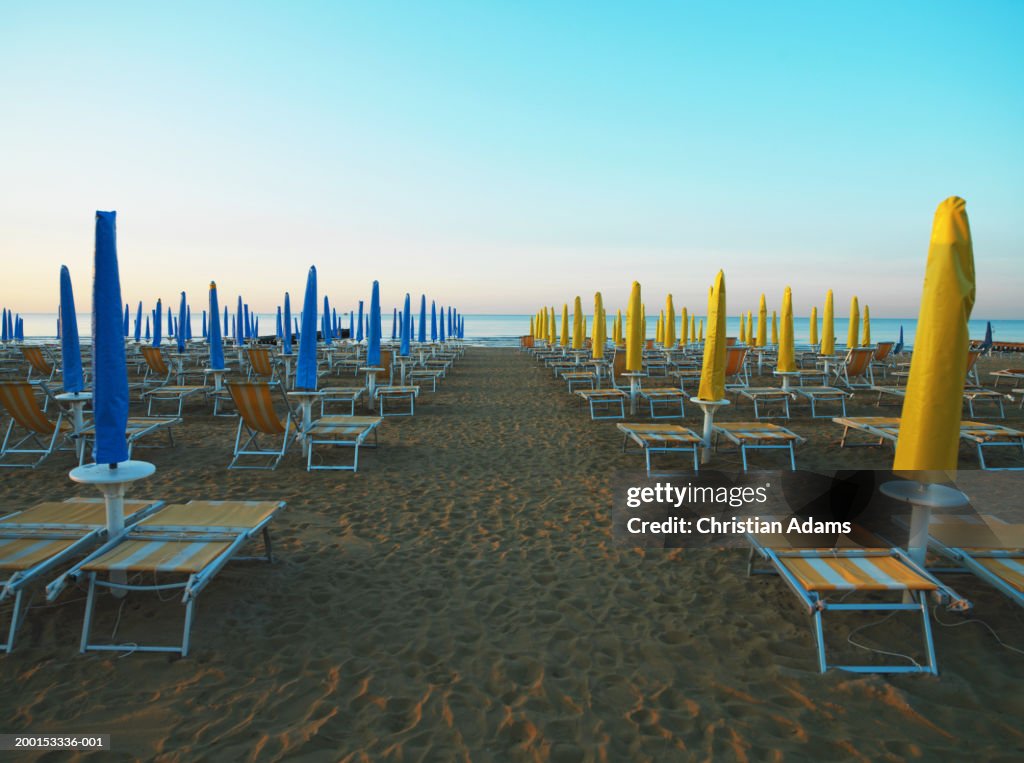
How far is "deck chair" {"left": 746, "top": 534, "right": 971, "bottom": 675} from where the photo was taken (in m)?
2.42

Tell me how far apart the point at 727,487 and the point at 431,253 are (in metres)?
27.8

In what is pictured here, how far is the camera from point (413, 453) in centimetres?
657

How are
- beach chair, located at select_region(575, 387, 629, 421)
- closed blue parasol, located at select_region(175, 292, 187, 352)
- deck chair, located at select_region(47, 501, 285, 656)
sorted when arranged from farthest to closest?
closed blue parasol, located at select_region(175, 292, 187, 352) < beach chair, located at select_region(575, 387, 629, 421) < deck chair, located at select_region(47, 501, 285, 656)

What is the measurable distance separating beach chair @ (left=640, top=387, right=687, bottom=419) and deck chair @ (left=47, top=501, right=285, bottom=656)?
6164 mm

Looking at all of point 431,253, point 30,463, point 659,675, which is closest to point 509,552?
point 659,675

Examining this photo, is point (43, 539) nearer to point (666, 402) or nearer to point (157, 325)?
point (666, 402)

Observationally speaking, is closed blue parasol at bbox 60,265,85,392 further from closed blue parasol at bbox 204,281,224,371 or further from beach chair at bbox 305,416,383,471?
closed blue parasol at bbox 204,281,224,371

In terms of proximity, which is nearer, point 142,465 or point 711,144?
point 142,465

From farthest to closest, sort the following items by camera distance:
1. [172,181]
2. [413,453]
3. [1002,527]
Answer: [172,181] → [413,453] → [1002,527]

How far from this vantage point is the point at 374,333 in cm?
878

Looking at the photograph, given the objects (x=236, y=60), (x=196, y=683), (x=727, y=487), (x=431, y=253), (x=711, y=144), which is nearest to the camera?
(x=196, y=683)

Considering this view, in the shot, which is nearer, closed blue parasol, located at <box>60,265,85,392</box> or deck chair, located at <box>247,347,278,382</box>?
closed blue parasol, located at <box>60,265,85,392</box>

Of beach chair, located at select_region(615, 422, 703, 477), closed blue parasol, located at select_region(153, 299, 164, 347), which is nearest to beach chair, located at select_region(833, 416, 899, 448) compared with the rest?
beach chair, located at select_region(615, 422, 703, 477)

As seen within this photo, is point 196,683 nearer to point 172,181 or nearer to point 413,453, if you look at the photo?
point 413,453
